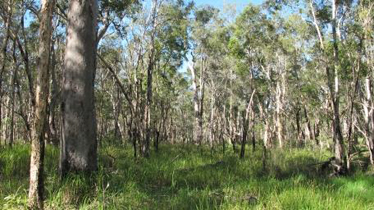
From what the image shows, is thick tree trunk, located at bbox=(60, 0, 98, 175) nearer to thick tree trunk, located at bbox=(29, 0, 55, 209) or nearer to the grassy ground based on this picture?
the grassy ground

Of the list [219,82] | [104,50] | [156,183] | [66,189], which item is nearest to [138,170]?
[156,183]

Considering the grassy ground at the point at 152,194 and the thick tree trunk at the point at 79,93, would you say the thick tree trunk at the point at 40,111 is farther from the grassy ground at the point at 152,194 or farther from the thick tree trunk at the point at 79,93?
the thick tree trunk at the point at 79,93

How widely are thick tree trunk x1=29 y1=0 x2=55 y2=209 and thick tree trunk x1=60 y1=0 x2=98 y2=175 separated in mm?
1850

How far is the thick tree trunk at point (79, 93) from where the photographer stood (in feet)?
18.4

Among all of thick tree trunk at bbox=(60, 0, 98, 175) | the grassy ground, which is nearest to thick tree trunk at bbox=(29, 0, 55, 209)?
the grassy ground

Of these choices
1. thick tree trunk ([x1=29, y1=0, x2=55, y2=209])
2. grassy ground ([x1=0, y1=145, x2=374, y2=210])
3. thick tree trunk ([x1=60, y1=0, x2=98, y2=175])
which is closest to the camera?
thick tree trunk ([x1=29, y1=0, x2=55, y2=209])

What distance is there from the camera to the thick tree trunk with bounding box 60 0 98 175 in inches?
221

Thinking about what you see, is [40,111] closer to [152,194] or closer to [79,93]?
[79,93]

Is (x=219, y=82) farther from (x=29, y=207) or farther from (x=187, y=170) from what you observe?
(x=29, y=207)

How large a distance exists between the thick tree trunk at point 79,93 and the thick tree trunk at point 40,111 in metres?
1.85

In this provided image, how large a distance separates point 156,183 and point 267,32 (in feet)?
63.3

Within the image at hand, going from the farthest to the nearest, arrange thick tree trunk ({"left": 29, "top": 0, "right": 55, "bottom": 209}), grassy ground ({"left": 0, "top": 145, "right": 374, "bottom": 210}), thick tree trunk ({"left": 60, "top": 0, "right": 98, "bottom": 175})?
thick tree trunk ({"left": 60, "top": 0, "right": 98, "bottom": 175})
grassy ground ({"left": 0, "top": 145, "right": 374, "bottom": 210})
thick tree trunk ({"left": 29, "top": 0, "right": 55, "bottom": 209})

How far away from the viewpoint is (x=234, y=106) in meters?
44.3

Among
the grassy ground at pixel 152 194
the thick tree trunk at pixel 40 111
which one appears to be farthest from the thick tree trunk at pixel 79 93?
the thick tree trunk at pixel 40 111
